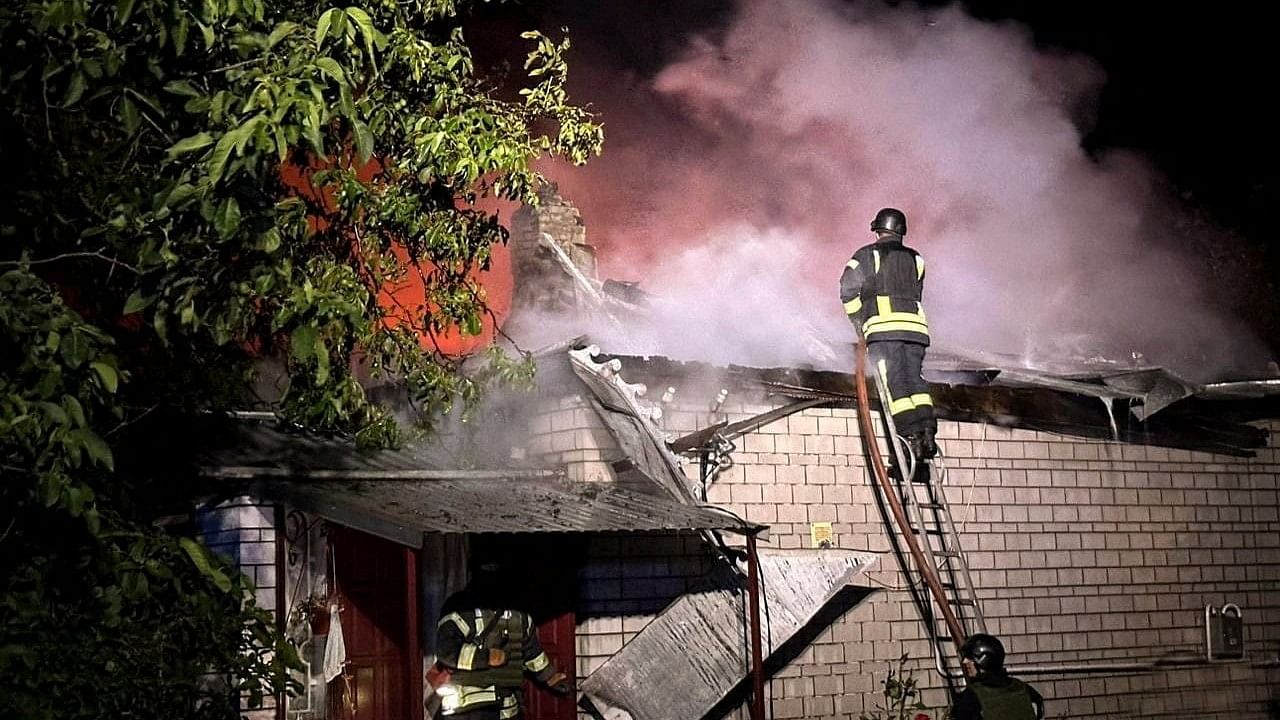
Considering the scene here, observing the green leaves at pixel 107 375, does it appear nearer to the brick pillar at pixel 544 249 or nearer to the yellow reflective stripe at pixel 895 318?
the yellow reflective stripe at pixel 895 318

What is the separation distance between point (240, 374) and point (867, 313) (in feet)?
17.3

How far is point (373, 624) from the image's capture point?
11.3 m

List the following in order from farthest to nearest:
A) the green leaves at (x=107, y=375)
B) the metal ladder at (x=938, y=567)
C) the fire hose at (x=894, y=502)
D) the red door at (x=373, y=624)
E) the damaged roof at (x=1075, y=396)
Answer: the metal ladder at (x=938, y=567), the damaged roof at (x=1075, y=396), the fire hose at (x=894, y=502), the red door at (x=373, y=624), the green leaves at (x=107, y=375)

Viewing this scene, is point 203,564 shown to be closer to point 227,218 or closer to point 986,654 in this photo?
point 227,218

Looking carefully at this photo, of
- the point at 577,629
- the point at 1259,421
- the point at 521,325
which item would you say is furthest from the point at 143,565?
the point at 1259,421

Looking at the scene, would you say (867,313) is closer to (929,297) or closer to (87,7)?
(929,297)

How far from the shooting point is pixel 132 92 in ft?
17.7

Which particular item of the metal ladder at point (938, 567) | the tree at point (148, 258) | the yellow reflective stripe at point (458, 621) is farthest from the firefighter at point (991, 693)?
the tree at point (148, 258)

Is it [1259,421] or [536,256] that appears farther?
[536,256]

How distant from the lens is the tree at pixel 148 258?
17.0 feet

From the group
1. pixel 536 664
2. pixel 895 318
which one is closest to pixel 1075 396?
pixel 895 318

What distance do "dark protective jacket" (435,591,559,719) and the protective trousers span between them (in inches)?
152

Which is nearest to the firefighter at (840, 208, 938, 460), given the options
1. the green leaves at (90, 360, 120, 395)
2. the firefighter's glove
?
the firefighter's glove

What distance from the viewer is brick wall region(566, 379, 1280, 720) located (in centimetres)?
1159
